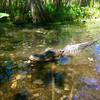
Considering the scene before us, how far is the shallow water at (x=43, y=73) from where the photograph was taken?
5168mm

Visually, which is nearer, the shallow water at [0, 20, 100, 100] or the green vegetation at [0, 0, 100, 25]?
the shallow water at [0, 20, 100, 100]

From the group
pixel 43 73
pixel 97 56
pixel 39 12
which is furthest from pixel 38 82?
pixel 39 12

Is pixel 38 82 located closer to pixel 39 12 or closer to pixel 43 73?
pixel 43 73

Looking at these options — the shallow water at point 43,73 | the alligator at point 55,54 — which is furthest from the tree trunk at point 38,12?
the alligator at point 55,54

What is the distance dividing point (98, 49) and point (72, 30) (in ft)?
12.9

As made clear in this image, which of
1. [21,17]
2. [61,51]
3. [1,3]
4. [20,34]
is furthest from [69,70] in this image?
[1,3]

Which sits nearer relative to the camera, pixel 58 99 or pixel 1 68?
pixel 58 99

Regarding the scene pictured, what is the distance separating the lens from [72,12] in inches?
628

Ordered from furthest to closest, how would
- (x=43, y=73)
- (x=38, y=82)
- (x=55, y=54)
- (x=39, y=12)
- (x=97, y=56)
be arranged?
1. (x=39, y=12)
2. (x=97, y=56)
3. (x=55, y=54)
4. (x=43, y=73)
5. (x=38, y=82)

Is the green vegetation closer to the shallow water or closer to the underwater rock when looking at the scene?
the shallow water

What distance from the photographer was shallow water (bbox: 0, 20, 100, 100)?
517 centimetres

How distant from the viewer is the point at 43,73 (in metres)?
6.30

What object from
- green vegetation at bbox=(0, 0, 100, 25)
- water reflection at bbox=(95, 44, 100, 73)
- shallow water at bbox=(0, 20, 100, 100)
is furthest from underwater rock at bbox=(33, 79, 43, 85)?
green vegetation at bbox=(0, 0, 100, 25)

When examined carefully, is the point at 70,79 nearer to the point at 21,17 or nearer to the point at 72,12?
the point at 21,17
